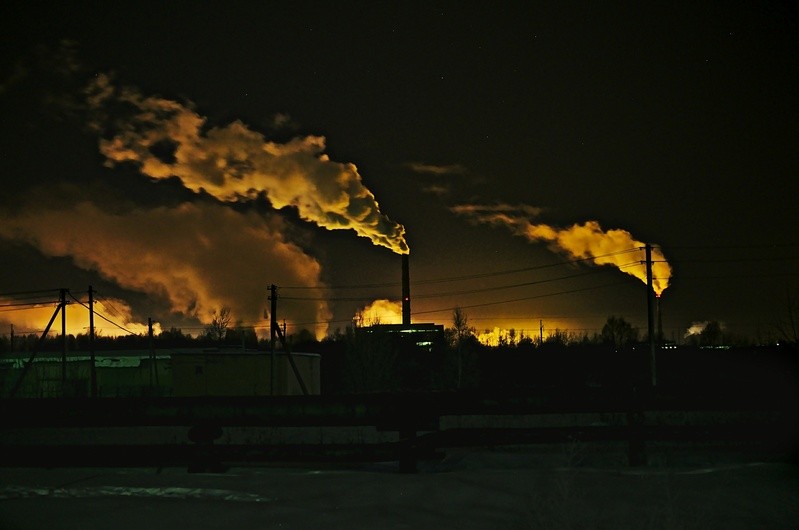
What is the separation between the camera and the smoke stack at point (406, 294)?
81.9 metres

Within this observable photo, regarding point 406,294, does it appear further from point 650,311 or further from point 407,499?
point 407,499

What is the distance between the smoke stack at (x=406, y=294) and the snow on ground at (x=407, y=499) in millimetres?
71555

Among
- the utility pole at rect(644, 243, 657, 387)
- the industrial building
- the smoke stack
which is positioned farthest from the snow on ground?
the smoke stack

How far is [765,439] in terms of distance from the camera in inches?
408

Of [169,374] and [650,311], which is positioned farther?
[169,374]

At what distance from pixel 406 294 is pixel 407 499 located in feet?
254

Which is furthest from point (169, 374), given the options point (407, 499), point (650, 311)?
point (407, 499)

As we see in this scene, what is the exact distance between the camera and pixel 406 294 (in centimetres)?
8556

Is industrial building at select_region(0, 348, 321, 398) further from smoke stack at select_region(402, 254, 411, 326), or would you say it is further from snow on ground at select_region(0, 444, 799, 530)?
snow on ground at select_region(0, 444, 799, 530)

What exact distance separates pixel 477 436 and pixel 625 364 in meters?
51.8

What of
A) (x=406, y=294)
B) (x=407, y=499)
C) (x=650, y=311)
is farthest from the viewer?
(x=406, y=294)

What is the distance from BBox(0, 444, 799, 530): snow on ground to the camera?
Answer: 739cm

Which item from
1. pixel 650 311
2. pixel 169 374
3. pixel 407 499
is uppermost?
pixel 650 311

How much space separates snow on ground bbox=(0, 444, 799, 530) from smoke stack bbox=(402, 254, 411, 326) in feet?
235
